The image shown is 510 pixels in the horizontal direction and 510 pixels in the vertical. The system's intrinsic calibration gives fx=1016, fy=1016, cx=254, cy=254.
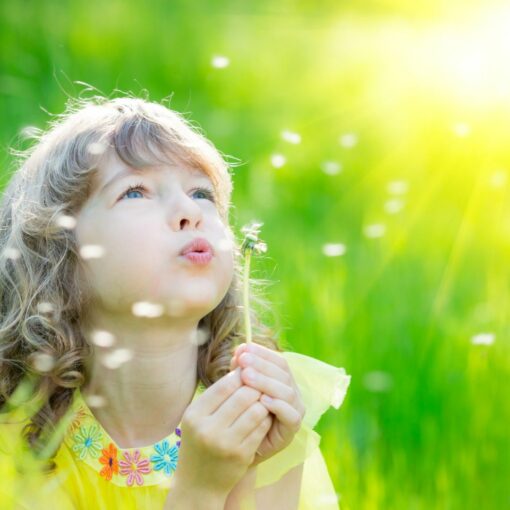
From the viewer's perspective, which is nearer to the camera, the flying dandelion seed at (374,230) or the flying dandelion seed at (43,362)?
the flying dandelion seed at (43,362)

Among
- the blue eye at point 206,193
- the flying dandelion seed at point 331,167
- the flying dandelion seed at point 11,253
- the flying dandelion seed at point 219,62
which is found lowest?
the flying dandelion seed at point 11,253

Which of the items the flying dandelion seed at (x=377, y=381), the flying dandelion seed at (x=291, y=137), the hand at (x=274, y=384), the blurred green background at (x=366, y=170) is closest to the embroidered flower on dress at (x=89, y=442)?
the hand at (x=274, y=384)

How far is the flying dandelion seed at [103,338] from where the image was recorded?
7.02 feet

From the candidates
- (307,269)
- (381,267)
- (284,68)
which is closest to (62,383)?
(307,269)

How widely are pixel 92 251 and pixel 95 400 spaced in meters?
0.36

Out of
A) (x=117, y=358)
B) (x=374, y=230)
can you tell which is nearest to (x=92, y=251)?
(x=117, y=358)

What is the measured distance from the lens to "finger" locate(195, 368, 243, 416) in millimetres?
1768

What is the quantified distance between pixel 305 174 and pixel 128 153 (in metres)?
1.82

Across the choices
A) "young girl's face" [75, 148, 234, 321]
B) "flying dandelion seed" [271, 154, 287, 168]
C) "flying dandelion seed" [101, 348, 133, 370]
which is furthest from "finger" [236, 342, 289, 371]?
"flying dandelion seed" [271, 154, 287, 168]

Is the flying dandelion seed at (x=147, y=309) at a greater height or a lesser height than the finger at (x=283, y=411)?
greater

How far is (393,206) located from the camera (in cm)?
367

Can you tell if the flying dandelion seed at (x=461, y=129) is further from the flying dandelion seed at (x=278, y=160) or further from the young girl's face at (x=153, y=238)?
the young girl's face at (x=153, y=238)

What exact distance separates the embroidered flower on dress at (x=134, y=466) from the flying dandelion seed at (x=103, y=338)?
0.77 ft

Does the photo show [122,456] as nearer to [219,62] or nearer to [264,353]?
[264,353]
